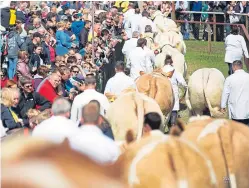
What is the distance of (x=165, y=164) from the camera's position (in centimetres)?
486

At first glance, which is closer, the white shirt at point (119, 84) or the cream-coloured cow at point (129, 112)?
the cream-coloured cow at point (129, 112)

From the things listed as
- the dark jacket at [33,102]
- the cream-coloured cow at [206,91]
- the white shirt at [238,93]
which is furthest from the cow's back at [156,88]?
the dark jacket at [33,102]

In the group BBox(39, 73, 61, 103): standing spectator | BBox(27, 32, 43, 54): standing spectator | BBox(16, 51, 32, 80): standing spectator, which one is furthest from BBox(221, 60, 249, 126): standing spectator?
BBox(27, 32, 43, 54): standing spectator

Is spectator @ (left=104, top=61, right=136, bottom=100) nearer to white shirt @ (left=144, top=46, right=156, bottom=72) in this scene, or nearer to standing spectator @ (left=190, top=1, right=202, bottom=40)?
white shirt @ (left=144, top=46, right=156, bottom=72)

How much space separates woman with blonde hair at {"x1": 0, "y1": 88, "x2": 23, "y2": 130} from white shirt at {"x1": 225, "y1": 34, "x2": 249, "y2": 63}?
11.6 m

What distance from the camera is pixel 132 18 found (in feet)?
73.0

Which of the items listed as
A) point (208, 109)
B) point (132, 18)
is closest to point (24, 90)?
point (208, 109)

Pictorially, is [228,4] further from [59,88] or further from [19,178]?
[19,178]

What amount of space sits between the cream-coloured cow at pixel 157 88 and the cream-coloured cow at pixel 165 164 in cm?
548

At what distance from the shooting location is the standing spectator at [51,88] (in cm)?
996

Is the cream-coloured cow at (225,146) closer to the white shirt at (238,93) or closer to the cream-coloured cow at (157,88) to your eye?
the cream-coloured cow at (157,88)

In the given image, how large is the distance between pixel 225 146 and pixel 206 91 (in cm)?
553

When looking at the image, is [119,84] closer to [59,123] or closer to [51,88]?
[51,88]

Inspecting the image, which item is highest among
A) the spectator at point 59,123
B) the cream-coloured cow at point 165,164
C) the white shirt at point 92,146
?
the white shirt at point 92,146
